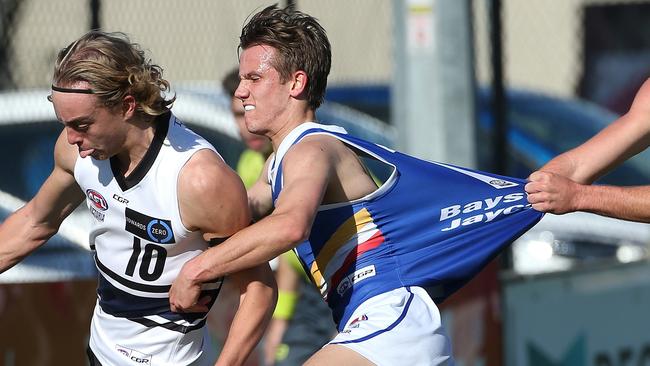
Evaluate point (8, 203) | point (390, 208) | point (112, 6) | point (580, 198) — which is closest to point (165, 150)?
point (390, 208)

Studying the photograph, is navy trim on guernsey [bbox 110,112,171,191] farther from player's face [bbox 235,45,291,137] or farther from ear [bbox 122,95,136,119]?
player's face [bbox 235,45,291,137]

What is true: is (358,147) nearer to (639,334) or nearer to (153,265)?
(153,265)

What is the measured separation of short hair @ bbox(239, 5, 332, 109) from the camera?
461cm

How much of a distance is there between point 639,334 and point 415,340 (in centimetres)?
485

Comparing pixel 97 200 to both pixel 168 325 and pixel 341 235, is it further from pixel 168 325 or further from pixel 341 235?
pixel 341 235

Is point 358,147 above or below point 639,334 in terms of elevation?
above

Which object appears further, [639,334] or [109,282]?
[639,334]

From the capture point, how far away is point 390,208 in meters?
4.63

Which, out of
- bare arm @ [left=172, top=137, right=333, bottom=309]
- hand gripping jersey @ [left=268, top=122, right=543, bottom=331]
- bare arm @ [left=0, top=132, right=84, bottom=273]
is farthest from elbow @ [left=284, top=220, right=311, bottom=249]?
bare arm @ [left=0, top=132, right=84, bottom=273]

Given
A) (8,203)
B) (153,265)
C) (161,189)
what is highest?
(161,189)

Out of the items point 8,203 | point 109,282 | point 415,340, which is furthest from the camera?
point 8,203

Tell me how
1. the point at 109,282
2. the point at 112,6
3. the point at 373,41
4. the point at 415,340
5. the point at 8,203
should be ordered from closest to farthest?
the point at 415,340, the point at 109,282, the point at 8,203, the point at 112,6, the point at 373,41

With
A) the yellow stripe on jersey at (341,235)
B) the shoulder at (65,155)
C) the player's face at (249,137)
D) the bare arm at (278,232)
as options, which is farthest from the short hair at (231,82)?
the bare arm at (278,232)

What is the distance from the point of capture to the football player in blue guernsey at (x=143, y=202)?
446 cm
